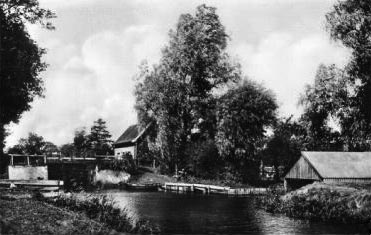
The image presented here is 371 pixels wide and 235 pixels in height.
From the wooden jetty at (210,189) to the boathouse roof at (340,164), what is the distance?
23.9 feet

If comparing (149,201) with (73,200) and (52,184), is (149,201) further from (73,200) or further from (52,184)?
(73,200)

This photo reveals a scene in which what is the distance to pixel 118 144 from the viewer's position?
72.2 meters

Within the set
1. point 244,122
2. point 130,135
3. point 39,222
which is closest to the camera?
point 39,222

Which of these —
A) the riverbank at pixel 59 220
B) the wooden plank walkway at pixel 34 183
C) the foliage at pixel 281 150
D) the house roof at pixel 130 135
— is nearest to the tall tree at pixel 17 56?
the wooden plank walkway at pixel 34 183

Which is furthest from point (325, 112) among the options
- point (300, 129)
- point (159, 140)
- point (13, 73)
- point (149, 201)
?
point (13, 73)

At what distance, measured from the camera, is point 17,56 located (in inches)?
1035

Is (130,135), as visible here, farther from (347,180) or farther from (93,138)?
(347,180)

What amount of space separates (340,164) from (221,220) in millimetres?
15214

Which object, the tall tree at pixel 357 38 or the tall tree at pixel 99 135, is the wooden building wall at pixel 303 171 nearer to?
the tall tree at pixel 357 38

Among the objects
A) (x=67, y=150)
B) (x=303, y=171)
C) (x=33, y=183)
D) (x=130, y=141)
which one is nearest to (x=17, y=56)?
(x=33, y=183)

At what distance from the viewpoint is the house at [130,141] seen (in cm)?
6321

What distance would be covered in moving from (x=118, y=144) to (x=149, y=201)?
38.8 meters

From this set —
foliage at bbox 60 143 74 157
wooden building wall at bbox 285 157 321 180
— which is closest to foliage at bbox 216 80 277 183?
wooden building wall at bbox 285 157 321 180

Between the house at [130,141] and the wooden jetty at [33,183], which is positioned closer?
the wooden jetty at [33,183]
